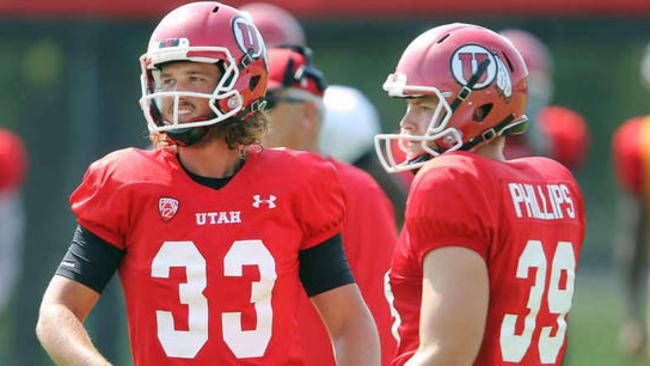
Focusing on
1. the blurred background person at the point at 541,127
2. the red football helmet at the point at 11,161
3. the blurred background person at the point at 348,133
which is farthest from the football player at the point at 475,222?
the red football helmet at the point at 11,161

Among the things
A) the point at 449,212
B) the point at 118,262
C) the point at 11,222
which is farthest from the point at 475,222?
the point at 11,222

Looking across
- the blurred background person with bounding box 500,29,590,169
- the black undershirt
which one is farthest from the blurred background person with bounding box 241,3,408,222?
the black undershirt

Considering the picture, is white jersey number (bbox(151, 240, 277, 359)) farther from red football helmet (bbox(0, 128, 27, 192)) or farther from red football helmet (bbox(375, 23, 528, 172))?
red football helmet (bbox(0, 128, 27, 192))

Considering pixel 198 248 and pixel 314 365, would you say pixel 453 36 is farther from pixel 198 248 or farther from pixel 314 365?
pixel 314 365

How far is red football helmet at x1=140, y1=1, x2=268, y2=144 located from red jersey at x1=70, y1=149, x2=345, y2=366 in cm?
16

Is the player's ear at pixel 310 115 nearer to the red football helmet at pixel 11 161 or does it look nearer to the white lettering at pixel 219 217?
the white lettering at pixel 219 217

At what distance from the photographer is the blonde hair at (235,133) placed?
3.70 meters

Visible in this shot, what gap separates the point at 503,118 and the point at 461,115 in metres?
0.13

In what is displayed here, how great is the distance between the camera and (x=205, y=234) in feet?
11.6

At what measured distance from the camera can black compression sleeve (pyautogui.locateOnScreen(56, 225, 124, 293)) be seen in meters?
3.53

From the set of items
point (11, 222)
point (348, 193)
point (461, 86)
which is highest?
point (461, 86)

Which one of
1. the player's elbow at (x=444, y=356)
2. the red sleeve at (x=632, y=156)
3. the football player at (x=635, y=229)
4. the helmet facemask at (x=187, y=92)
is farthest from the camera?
the red sleeve at (x=632, y=156)

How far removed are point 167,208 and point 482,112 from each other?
2.81 feet

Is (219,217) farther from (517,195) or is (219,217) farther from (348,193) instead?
(348,193)
